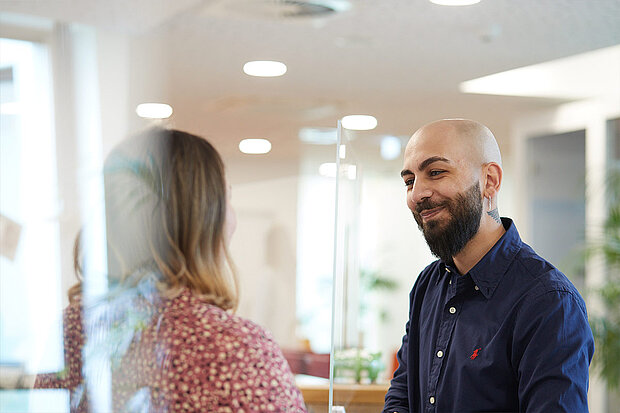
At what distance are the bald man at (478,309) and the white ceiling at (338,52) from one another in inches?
12.1

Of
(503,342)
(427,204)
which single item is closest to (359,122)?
(427,204)

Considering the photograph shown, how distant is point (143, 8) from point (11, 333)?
90 centimetres

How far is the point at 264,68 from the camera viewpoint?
1963mm

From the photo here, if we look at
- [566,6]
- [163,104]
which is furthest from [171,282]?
[566,6]

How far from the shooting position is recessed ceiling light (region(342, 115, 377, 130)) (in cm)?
199

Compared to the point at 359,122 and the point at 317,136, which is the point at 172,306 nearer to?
the point at 317,136

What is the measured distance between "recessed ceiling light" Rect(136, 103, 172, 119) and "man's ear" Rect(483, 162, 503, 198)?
782 millimetres

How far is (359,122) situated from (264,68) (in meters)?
0.30

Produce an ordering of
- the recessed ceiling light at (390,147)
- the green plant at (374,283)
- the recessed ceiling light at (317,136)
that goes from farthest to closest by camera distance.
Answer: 1. the green plant at (374,283)
2. the recessed ceiling light at (390,147)
3. the recessed ceiling light at (317,136)

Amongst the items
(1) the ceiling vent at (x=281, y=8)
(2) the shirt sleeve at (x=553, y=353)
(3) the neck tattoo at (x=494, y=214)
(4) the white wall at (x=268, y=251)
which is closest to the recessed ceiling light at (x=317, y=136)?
(4) the white wall at (x=268, y=251)

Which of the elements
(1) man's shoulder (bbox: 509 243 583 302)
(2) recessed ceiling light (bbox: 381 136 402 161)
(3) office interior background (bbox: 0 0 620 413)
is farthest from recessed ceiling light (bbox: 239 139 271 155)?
(1) man's shoulder (bbox: 509 243 583 302)

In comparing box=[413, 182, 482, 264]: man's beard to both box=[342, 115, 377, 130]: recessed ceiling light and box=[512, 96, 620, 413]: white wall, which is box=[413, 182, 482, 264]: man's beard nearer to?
box=[342, 115, 377, 130]: recessed ceiling light

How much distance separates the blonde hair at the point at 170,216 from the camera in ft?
4.98

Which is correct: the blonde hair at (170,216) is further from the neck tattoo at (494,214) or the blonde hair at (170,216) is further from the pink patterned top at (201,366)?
the neck tattoo at (494,214)
